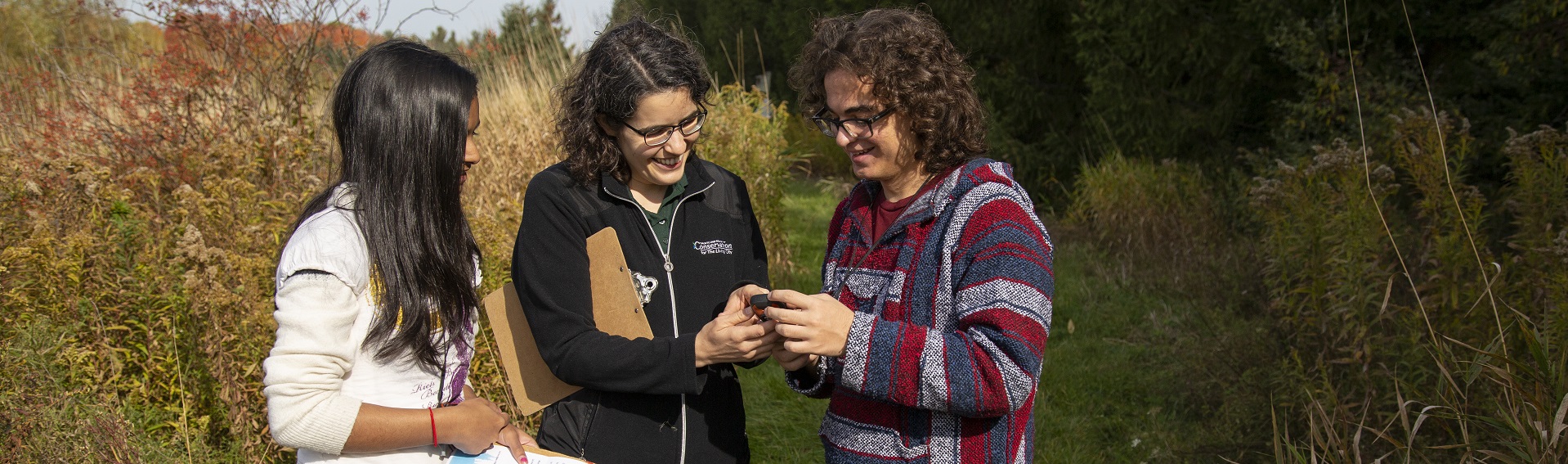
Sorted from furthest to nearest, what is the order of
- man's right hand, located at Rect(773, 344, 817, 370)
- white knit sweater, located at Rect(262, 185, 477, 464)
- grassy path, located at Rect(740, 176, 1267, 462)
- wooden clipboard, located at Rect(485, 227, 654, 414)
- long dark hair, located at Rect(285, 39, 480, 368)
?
grassy path, located at Rect(740, 176, 1267, 462) < wooden clipboard, located at Rect(485, 227, 654, 414) < man's right hand, located at Rect(773, 344, 817, 370) < long dark hair, located at Rect(285, 39, 480, 368) < white knit sweater, located at Rect(262, 185, 477, 464)

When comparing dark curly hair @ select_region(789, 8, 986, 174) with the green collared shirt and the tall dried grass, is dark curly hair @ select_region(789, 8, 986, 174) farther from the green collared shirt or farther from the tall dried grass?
the tall dried grass

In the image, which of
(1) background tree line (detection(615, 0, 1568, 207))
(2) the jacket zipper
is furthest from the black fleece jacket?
(1) background tree line (detection(615, 0, 1568, 207))

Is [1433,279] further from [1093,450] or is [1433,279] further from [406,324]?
[406,324]

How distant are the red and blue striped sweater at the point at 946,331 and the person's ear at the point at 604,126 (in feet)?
1.86

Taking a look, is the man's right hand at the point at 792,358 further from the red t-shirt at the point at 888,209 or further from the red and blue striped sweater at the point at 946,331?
the red t-shirt at the point at 888,209

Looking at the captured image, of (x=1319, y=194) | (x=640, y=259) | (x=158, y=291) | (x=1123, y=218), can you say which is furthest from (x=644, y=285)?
(x=1123, y=218)

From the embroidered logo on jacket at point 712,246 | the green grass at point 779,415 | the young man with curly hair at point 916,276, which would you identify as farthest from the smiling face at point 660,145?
the green grass at point 779,415

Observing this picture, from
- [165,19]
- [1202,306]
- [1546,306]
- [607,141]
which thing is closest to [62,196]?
[165,19]

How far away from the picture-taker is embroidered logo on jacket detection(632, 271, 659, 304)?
6.39ft

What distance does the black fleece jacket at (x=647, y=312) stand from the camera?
1782 mm

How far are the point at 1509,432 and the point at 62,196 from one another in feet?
15.0

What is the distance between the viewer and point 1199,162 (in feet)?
25.4

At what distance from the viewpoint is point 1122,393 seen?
4.73 metres

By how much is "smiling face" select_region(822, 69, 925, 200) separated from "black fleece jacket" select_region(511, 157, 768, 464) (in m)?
0.40
